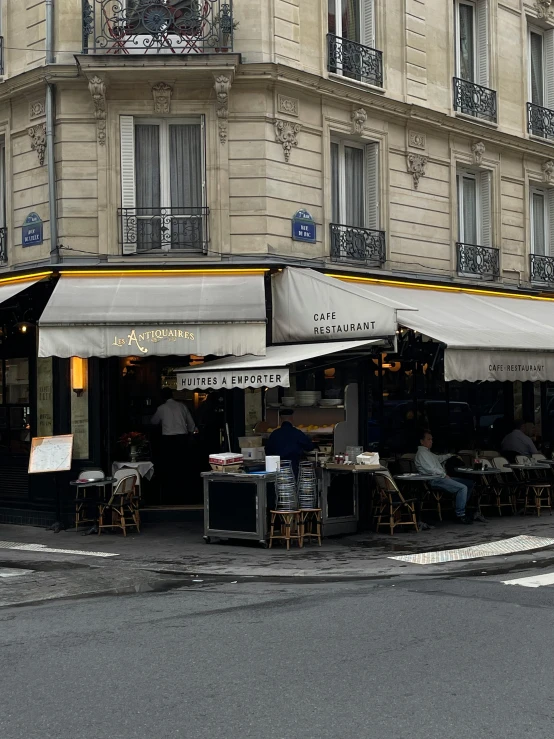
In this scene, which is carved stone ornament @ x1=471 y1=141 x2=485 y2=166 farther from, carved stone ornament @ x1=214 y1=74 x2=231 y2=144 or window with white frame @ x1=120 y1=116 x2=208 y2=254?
window with white frame @ x1=120 y1=116 x2=208 y2=254

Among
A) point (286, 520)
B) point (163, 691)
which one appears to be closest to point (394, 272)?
point (286, 520)

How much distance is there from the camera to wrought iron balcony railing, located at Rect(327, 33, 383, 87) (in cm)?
1516

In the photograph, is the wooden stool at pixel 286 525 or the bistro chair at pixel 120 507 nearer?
the wooden stool at pixel 286 525

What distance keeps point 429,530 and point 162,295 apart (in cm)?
487

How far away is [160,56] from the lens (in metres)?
13.6

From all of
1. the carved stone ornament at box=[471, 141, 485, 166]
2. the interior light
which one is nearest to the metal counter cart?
the interior light

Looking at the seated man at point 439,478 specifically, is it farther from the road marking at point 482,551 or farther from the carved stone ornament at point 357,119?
the carved stone ornament at point 357,119

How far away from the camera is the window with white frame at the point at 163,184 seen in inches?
555

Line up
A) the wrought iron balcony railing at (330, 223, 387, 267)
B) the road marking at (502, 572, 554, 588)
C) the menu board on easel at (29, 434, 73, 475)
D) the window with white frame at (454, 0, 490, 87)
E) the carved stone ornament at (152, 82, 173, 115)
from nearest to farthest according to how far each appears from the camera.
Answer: the road marking at (502, 572, 554, 588), the menu board on easel at (29, 434, 73, 475), the carved stone ornament at (152, 82, 173, 115), the wrought iron balcony railing at (330, 223, 387, 267), the window with white frame at (454, 0, 490, 87)

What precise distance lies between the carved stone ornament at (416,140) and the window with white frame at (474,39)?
6.67ft

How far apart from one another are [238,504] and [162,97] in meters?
6.04

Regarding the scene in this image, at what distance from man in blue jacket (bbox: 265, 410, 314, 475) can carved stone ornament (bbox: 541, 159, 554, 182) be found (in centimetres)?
933

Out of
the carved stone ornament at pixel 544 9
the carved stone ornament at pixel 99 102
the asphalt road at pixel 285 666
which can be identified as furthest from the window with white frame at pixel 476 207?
the asphalt road at pixel 285 666

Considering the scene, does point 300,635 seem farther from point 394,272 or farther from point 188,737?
point 394,272
